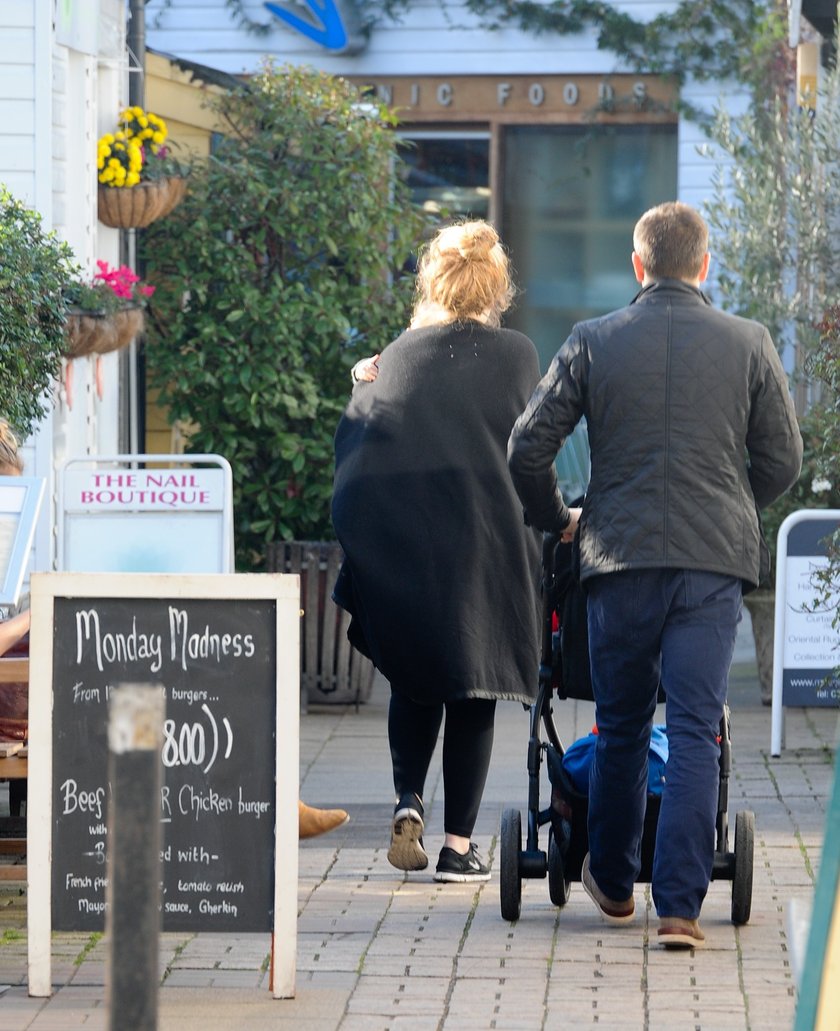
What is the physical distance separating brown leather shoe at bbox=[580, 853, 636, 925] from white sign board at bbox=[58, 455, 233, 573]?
391cm

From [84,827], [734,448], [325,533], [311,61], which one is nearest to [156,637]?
[84,827]

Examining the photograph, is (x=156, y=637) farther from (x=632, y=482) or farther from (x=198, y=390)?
(x=198, y=390)

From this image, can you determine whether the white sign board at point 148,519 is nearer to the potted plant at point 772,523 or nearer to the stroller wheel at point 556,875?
the potted plant at point 772,523

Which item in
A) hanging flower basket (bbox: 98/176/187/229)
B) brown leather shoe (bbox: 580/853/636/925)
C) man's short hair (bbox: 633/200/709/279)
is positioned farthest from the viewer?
hanging flower basket (bbox: 98/176/187/229)

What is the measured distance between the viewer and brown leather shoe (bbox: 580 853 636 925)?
16.3ft

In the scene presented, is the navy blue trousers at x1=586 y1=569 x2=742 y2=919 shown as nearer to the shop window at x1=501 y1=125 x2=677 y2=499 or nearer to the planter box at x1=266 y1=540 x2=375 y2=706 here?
the planter box at x1=266 y1=540 x2=375 y2=706

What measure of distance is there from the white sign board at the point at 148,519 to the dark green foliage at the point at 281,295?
875 millimetres

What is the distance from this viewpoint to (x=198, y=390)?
9836mm

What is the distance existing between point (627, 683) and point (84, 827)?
1363 millimetres

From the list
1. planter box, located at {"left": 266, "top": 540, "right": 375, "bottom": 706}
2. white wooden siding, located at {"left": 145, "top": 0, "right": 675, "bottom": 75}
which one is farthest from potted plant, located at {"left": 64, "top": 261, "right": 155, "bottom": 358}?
white wooden siding, located at {"left": 145, "top": 0, "right": 675, "bottom": 75}

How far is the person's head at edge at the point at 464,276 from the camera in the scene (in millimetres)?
5672

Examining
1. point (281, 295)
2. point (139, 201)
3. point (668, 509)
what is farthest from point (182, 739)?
point (139, 201)

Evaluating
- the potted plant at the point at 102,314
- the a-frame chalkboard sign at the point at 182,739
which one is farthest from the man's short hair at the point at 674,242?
the potted plant at the point at 102,314

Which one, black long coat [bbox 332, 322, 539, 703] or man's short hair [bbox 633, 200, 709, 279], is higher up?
man's short hair [bbox 633, 200, 709, 279]
